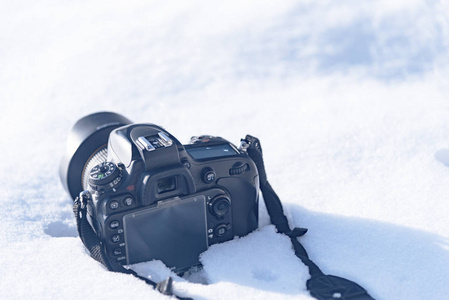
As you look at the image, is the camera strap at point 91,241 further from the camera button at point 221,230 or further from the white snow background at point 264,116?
the camera button at point 221,230

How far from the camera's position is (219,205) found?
274 cm

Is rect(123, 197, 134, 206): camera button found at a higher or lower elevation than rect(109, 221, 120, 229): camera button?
higher

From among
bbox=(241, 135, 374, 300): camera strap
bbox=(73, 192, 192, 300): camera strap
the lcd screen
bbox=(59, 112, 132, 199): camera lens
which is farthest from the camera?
bbox=(59, 112, 132, 199): camera lens

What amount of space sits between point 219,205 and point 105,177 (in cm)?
59

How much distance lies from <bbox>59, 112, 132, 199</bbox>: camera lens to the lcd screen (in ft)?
2.29

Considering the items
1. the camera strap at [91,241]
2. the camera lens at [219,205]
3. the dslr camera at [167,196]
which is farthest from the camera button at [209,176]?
the camera strap at [91,241]

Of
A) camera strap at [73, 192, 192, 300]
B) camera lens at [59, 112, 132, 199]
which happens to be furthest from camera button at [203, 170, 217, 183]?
camera lens at [59, 112, 132, 199]

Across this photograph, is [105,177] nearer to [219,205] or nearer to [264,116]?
[219,205]

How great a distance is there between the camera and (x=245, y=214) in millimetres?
2906

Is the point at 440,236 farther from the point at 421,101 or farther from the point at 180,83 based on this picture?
the point at 180,83

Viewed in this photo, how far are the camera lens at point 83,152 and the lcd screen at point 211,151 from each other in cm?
70

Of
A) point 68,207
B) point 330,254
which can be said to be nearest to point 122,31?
point 68,207

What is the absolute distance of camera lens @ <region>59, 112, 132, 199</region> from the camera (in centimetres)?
323

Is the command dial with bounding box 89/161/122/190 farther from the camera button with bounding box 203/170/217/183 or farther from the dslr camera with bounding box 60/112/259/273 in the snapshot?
the camera button with bounding box 203/170/217/183
